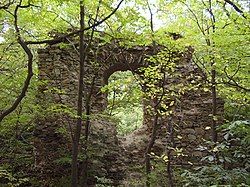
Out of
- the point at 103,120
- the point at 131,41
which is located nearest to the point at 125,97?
the point at 103,120

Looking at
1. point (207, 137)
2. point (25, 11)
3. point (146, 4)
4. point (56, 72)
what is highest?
point (146, 4)

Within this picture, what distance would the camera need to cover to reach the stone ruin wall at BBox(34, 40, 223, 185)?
20.6ft

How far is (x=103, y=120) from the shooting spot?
725cm

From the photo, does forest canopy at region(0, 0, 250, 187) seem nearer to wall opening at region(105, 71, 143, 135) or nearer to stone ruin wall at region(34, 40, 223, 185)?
wall opening at region(105, 71, 143, 135)

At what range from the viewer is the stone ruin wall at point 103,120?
6281mm

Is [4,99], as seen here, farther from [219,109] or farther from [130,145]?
[219,109]

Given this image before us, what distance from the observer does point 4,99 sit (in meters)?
5.63

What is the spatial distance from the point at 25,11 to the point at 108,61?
10.3ft

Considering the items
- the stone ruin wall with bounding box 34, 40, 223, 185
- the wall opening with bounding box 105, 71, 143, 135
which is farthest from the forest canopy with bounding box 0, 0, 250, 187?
the stone ruin wall with bounding box 34, 40, 223, 185

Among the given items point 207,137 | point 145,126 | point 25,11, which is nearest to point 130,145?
point 145,126

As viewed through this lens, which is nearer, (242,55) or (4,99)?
(242,55)

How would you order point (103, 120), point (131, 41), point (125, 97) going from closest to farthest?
point (131, 41) → point (125, 97) → point (103, 120)

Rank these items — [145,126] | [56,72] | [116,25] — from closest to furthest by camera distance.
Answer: [116,25] → [56,72] → [145,126]

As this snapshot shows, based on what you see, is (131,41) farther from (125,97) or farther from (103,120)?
(103,120)
